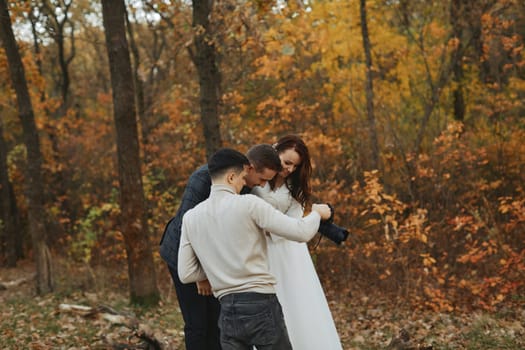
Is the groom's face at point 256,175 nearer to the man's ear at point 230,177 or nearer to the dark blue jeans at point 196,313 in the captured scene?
the man's ear at point 230,177

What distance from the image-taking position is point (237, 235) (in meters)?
3.62

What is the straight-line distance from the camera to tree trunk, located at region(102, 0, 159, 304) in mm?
9211

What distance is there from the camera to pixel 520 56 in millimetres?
19234

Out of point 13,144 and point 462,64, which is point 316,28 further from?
point 13,144

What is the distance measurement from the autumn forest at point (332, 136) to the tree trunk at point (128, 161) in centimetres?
2

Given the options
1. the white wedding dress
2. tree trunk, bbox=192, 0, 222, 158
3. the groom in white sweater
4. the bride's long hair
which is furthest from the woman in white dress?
tree trunk, bbox=192, 0, 222, 158

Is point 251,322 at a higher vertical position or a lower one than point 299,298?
higher

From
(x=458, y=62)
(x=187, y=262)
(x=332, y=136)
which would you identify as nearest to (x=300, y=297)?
(x=187, y=262)

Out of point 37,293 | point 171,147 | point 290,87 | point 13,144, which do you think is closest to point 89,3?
point 13,144

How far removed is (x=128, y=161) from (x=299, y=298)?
Answer: 17.9ft

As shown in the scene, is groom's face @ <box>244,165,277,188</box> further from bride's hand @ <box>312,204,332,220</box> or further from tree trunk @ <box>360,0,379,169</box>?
tree trunk @ <box>360,0,379,169</box>

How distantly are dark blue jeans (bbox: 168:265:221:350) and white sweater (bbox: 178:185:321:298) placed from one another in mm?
963

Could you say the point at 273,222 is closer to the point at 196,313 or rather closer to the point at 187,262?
the point at 187,262

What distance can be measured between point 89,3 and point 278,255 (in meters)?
26.1
